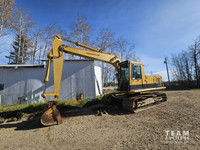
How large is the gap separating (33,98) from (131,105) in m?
9.40

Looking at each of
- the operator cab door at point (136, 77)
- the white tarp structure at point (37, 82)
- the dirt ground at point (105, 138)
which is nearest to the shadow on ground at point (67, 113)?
the dirt ground at point (105, 138)

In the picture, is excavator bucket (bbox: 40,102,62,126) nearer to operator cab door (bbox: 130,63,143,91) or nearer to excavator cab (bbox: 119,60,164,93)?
excavator cab (bbox: 119,60,164,93)

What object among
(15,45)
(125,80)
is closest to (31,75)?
(125,80)

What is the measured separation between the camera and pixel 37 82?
10.2m

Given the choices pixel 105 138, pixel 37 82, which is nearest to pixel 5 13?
pixel 37 82

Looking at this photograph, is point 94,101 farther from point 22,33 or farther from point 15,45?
point 15,45

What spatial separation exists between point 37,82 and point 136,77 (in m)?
9.50

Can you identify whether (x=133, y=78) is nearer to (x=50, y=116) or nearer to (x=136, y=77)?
(x=136, y=77)

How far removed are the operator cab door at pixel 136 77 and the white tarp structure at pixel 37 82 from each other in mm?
5270

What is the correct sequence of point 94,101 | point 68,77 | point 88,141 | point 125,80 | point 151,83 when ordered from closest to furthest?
point 88,141
point 125,80
point 151,83
point 94,101
point 68,77

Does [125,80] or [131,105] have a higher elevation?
[125,80]

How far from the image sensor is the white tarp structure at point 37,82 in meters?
9.78

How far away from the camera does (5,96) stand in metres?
9.66

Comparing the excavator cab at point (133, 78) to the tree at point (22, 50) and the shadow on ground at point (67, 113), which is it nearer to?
the shadow on ground at point (67, 113)
